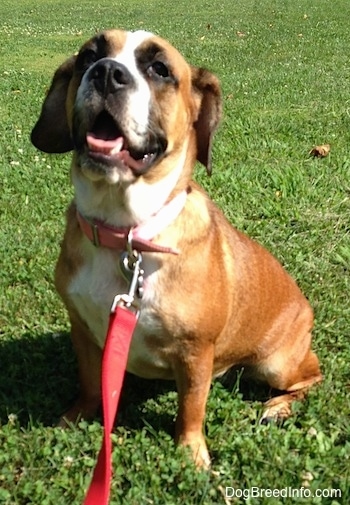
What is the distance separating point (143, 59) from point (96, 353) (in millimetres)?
1320

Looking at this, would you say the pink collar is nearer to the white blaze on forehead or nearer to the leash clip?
the leash clip

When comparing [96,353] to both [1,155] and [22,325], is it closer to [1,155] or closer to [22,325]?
[22,325]

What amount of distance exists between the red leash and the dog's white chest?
255 mm

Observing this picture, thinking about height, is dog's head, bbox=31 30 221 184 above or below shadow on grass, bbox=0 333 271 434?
above

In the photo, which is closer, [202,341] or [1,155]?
[202,341]

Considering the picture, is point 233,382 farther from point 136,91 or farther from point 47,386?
point 136,91

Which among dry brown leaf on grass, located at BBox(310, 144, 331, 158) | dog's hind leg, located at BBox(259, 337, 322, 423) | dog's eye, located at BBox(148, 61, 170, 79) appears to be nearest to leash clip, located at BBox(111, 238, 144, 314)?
dog's eye, located at BBox(148, 61, 170, 79)

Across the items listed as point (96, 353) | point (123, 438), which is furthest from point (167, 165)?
point (123, 438)

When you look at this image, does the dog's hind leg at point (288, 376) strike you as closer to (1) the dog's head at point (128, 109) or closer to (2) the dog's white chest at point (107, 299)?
(2) the dog's white chest at point (107, 299)

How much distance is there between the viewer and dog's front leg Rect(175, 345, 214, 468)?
2.81 metres

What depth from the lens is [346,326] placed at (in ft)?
12.5

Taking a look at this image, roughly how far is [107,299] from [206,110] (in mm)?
948

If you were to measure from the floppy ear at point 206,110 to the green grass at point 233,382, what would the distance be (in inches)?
46.1

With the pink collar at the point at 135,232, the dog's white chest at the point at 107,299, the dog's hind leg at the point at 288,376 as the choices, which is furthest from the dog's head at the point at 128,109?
the dog's hind leg at the point at 288,376
